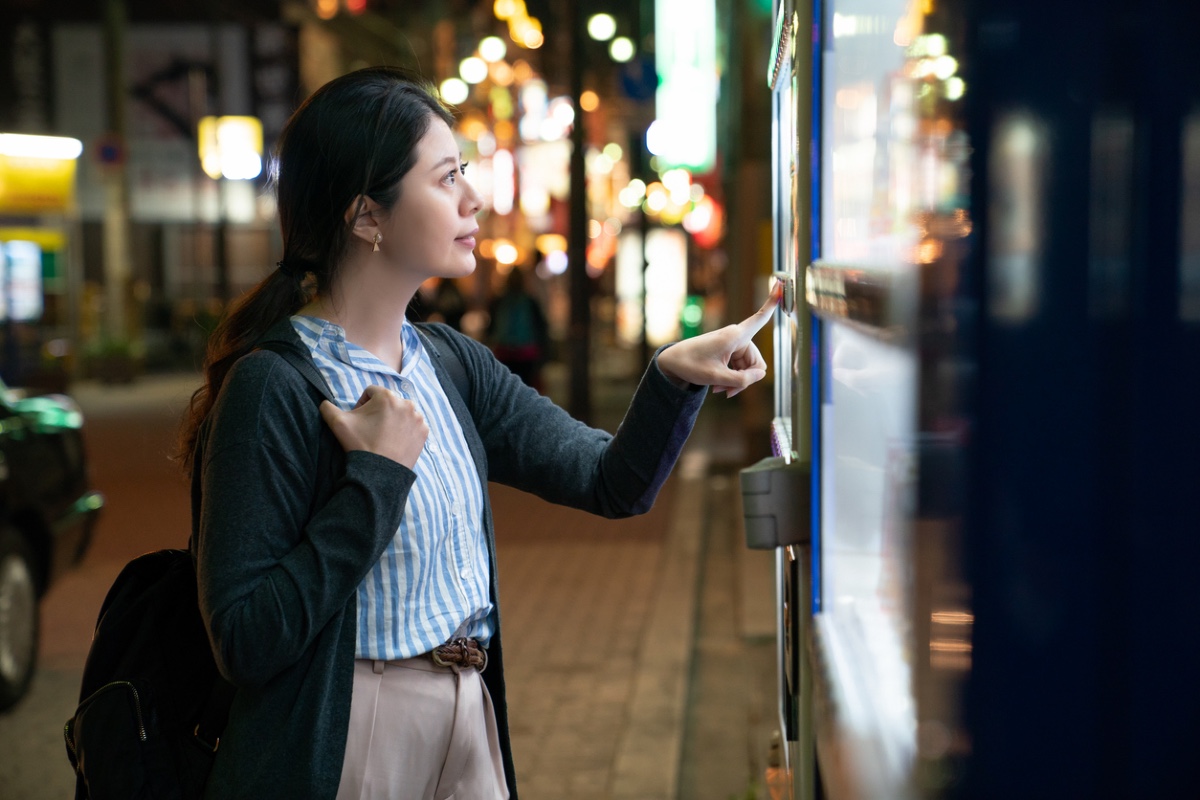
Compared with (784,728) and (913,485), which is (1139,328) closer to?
(913,485)

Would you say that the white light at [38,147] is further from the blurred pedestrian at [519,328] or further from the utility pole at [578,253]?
the blurred pedestrian at [519,328]

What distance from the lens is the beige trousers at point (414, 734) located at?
178 centimetres

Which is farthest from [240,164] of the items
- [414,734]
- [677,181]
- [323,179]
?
[414,734]

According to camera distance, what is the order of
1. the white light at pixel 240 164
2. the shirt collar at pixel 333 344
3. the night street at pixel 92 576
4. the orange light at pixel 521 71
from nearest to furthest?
the shirt collar at pixel 333 344, the night street at pixel 92 576, the white light at pixel 240 164, the orange light at pixel 521 71

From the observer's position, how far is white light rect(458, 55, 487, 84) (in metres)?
20.7

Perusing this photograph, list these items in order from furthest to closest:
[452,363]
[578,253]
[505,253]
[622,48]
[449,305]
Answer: [505,253] → [622,48] → [578,253] → [449,305] → [452,363]

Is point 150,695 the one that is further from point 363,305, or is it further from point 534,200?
point 534,200

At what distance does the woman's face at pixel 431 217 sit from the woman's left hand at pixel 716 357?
334 millimetres

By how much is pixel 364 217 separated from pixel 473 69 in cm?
1960

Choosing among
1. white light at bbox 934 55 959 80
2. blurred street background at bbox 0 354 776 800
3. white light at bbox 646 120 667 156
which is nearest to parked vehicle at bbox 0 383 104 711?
blurred street background at bbox 0 354 776 800

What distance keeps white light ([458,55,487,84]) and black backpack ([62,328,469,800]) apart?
1953cm

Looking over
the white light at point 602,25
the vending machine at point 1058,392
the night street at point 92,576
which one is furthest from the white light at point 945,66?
the white light at point 602,25

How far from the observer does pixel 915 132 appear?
95cm

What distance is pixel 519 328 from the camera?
13.8 m
